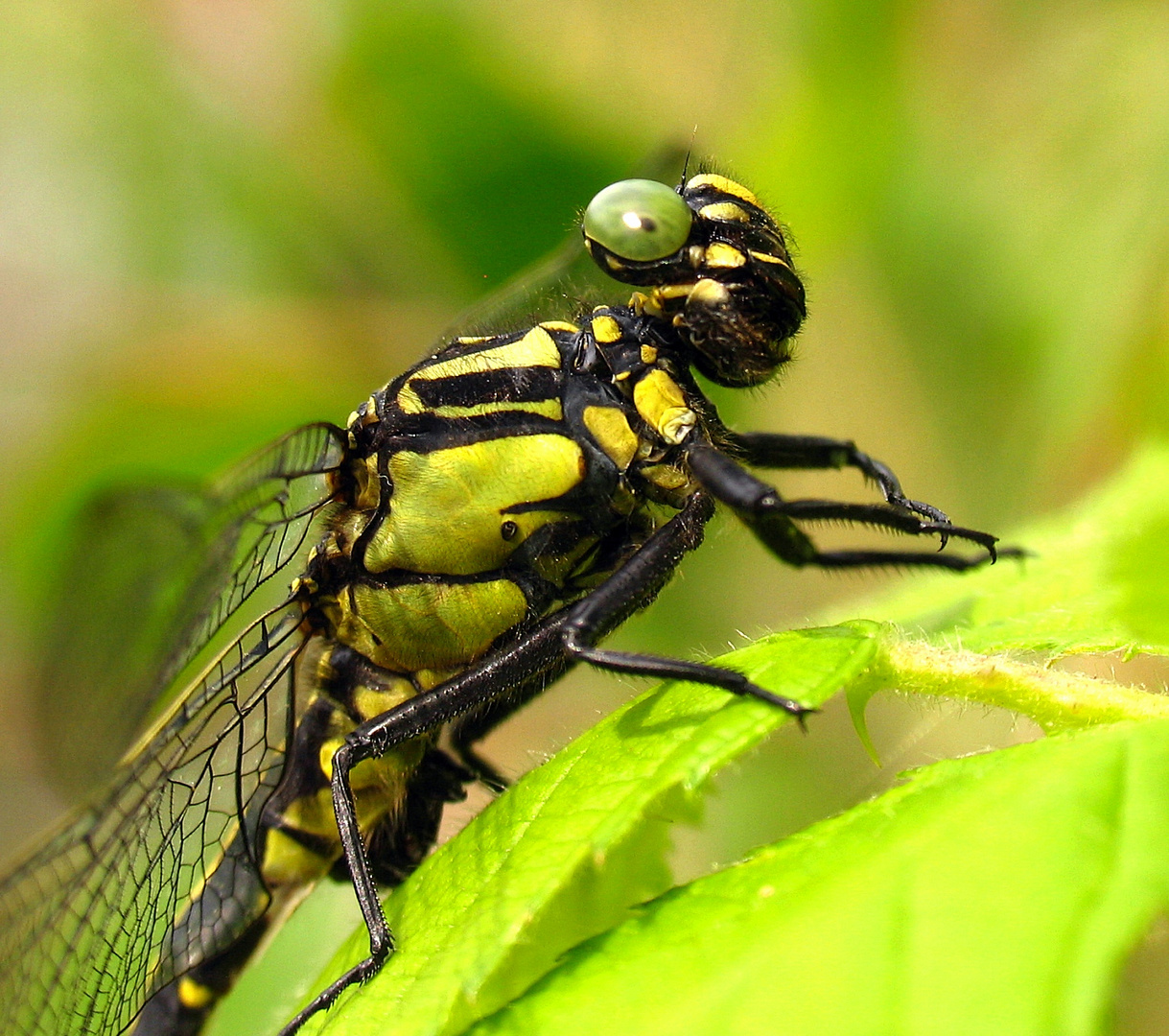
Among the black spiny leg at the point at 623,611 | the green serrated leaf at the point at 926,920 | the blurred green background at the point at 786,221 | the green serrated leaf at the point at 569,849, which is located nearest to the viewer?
the green serrated leaf at the point at 926,920

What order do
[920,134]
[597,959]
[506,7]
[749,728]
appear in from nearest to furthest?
[597,959] < [749,728] < [920,134] < [506,7]

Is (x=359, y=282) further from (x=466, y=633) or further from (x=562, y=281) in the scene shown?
(x=466, y=633)

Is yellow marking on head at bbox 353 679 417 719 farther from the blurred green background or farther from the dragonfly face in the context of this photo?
the blurred green background

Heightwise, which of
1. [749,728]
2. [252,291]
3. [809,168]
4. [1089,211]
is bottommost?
[1089,211]

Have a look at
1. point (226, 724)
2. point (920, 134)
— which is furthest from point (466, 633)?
point (920, 134)

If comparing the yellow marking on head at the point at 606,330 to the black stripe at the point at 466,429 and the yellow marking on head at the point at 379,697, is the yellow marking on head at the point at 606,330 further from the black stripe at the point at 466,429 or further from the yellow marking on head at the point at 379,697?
the yellow marking on head at the point at 379,697

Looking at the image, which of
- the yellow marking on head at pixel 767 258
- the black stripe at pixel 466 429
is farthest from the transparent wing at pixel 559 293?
the yellow marking on head at pixel 767 258

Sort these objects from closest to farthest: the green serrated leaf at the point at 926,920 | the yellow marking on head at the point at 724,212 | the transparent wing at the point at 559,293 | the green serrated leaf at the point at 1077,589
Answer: the green serrated leaf at the point at 926,920
the green serrated leaf at the point at 1077,589
the yellow marking on head at the point at 724,212
the transparent wing at the point at 559,293
